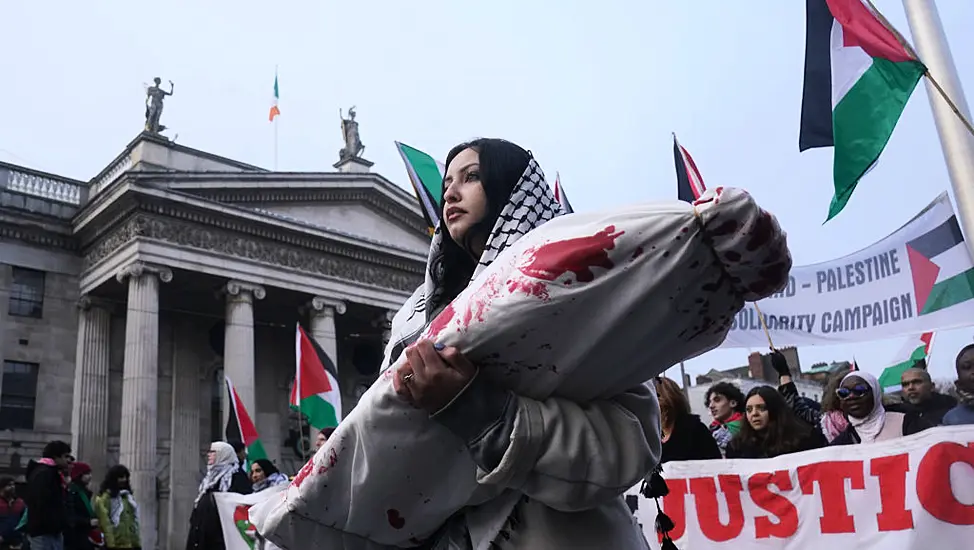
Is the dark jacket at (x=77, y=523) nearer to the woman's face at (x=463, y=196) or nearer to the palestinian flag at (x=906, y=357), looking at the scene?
the woman's face at (x=463, y=196)

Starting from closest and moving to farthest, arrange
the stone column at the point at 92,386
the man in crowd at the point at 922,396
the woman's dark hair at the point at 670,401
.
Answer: the woman's dark hair at the point at 670,401, the man in crowd at the point at 922,396, the stone column at the point at 92,386

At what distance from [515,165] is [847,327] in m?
6.10

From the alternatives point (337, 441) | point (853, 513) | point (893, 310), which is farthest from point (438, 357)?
point (893, 310)

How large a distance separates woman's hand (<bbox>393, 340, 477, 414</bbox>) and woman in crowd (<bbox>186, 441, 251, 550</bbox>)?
8.47 metres

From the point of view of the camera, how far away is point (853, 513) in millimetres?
4938

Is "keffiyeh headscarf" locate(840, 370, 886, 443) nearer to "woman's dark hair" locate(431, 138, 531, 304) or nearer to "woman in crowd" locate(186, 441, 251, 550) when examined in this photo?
"woman's dark hair" locate(431, 138, 531, 304)

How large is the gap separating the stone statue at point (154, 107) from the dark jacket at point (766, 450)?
23084 mm

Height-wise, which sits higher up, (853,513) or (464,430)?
(464,430)

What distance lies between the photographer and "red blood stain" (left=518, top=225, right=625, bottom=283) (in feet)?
4.30

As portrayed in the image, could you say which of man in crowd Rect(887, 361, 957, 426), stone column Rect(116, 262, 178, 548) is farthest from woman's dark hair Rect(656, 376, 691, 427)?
stone column Rect(116, 262, 178, 548)

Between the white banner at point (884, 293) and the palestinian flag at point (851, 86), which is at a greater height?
the palestinian flag at point (851, 86)

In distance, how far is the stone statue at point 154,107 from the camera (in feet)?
82.2

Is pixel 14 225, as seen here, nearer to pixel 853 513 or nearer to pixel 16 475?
pixel 16 475

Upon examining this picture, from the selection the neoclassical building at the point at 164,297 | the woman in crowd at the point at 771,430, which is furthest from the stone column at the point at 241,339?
the woman in crowd at the point at 771,430
